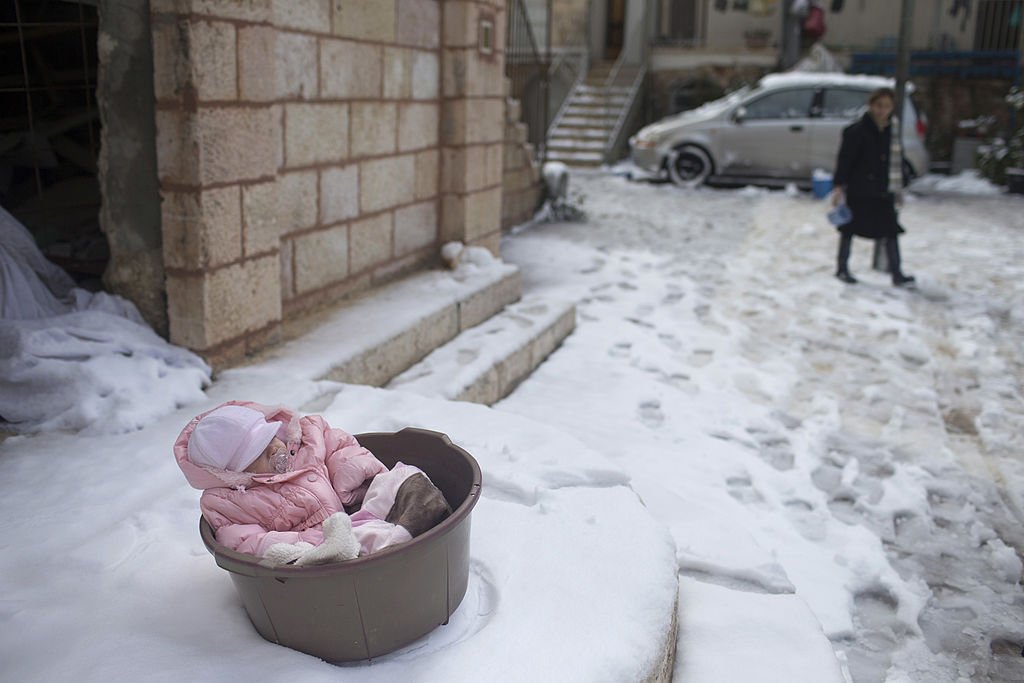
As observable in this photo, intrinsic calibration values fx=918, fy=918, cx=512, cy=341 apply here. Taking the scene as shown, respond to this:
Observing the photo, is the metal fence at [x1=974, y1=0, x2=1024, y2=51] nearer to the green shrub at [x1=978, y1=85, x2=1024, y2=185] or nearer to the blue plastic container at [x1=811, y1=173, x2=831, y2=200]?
the green shrub at [x1=978, y1=85, x2=1024, y2=185]

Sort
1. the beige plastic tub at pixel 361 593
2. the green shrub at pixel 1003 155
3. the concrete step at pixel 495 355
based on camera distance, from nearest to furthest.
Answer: the beige plastic tub at pixel 361 593
the concrete step at pixel 495 355
the green shrub at pixel 1003 155

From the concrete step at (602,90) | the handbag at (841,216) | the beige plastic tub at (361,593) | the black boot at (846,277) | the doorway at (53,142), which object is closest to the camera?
the beige plastic tub at (361,593)

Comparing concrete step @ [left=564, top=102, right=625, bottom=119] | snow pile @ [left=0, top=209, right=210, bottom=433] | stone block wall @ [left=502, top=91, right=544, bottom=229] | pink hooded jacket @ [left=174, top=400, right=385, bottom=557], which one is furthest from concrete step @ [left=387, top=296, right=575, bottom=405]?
concrete step @ [left=564, top=102, right=625, bottom=119]

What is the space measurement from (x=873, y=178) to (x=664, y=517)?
521cm

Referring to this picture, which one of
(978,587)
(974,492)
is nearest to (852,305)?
(974,492)

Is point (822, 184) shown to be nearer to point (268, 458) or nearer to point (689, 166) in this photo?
point (689, 166)

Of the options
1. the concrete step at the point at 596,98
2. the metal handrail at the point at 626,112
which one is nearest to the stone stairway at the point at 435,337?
the metal handrail at the point at 626,112

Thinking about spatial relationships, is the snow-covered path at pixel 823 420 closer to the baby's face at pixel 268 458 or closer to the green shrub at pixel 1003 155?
the baby's face at pixel 268 458

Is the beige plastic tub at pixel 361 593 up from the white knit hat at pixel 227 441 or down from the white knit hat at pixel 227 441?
down

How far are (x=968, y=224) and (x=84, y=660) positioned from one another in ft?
36.7

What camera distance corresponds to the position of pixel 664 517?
141 inches

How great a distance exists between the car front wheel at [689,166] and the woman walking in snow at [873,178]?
5860 mm

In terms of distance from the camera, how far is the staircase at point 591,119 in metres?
16.9

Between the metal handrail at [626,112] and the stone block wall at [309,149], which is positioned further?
the metal handrail at [626,112]
